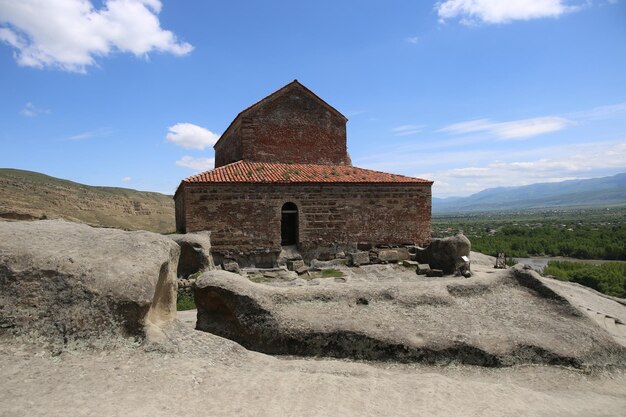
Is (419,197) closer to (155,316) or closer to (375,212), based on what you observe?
(375,212)

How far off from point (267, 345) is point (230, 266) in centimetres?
946

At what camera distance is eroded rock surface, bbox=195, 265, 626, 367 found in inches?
247

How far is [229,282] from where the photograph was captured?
21.8ft

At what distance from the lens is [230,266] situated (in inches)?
608

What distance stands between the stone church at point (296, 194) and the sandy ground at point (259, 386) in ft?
36.5

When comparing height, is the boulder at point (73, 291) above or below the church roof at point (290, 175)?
below

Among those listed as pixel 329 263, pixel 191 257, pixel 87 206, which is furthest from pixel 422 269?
pixel 87 206

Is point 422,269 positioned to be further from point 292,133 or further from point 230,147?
point 230,147

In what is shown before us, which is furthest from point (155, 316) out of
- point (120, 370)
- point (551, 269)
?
point (551, 269)

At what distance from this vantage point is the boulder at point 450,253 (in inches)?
552

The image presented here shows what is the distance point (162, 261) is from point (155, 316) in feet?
2.43

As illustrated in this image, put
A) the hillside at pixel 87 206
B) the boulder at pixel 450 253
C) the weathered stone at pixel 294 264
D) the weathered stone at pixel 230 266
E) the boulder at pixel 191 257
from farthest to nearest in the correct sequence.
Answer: the hillside at pixel 87 206
the weathered stone at pixel 294 264
the weathered stone at pixel 230 266
the boulder at pixel 450 253
the boulder at pixel 191 257

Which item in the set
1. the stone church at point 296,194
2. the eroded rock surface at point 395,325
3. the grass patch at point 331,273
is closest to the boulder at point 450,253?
the grass patch at point 331,273

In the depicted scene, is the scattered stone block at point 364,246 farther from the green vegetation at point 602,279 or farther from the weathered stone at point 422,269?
the green vegetation at point 602,279
